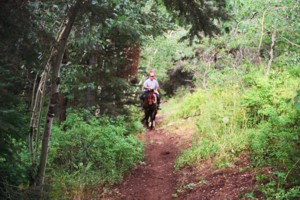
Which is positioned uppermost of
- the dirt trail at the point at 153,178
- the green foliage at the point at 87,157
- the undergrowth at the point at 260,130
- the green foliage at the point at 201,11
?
the green foliage at the point at 201,11

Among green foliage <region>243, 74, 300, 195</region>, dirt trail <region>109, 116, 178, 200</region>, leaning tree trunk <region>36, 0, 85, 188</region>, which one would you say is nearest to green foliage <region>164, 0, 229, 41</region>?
leaning tree trunk <region>36, 0, 85, 188</region>

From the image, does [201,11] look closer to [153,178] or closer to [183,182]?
[183,182]

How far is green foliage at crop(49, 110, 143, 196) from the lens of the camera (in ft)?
21.3

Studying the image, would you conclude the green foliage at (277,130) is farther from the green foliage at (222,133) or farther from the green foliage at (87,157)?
the green foliage at (87,157)

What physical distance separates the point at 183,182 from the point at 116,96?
5.25 metres

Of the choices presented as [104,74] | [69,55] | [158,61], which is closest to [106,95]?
[104,74]

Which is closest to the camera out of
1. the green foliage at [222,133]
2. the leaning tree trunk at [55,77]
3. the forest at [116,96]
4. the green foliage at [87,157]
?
the forest at [116,96]

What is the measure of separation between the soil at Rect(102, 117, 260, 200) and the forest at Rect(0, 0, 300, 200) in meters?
0.10

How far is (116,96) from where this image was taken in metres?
11.3

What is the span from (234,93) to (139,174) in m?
3.63

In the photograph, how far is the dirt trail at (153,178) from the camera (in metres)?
6.56

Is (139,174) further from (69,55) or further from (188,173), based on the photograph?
(69,55)

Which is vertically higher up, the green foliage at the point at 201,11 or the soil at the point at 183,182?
the green foliage at the point at 201,11

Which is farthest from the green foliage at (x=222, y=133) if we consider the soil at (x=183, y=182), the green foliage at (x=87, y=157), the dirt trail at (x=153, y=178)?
the green foliage at (x=87, y=157)
